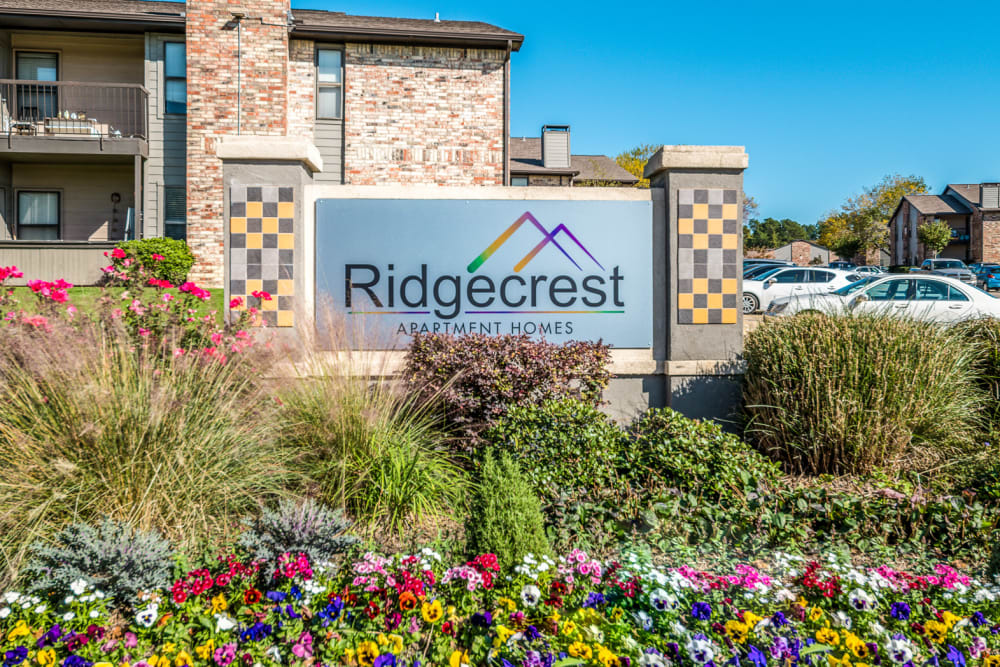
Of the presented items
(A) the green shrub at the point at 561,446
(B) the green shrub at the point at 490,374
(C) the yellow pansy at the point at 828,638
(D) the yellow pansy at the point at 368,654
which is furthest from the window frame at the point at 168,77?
(C) the yellow pansy at the point at 828,638

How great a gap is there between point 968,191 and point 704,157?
66.2 meters

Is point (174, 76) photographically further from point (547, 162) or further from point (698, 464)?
point (698, 464)

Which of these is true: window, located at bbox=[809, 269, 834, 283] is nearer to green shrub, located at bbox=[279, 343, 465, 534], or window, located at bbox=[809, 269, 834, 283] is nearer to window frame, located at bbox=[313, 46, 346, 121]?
window frame, located at bbox=[313, 46, 346, 121]

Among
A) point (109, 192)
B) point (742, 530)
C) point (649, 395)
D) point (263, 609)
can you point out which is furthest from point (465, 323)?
point (109, 192)

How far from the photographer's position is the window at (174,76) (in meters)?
17.9

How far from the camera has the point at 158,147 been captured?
1788 centimetres

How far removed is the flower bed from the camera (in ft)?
8.68

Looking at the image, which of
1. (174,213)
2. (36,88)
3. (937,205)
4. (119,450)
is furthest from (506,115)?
(937,205)

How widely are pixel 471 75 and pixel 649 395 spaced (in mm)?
13996

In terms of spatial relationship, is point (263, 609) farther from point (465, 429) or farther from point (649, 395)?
point (649, 395)

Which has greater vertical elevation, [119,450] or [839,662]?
[119,450]

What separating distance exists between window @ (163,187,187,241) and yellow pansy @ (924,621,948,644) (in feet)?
60.3

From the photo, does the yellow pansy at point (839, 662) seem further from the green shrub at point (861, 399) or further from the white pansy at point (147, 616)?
the green shrub at point (861, 399)

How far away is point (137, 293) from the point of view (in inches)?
229
